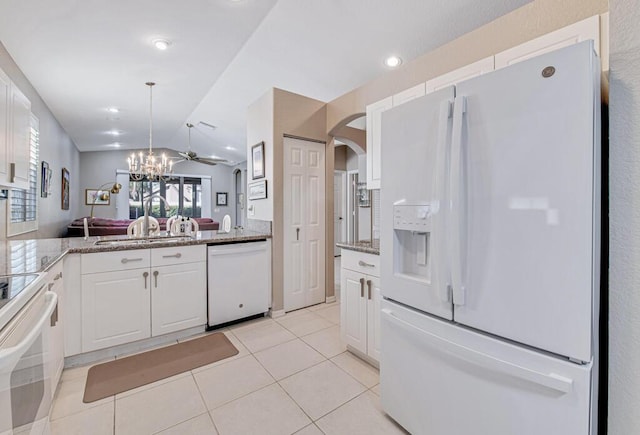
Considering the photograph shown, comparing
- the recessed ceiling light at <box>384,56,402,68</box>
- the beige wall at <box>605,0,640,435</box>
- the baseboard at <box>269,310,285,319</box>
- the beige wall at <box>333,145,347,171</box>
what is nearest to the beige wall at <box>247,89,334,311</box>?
the baseboard at <box>269,310,285,319</box>

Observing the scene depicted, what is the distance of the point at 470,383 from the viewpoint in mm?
1163

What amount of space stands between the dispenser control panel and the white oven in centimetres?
151

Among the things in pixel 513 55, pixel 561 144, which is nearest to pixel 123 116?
pixel 513 55

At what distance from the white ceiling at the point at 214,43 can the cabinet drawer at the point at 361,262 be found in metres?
2.19

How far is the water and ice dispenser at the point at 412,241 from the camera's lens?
1.36 m

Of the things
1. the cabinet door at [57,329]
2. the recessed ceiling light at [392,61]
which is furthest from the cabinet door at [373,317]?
the recessed ceiling light at [392,61]

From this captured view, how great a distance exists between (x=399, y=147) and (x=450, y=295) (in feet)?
2.56

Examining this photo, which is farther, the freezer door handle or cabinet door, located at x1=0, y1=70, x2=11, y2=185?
cabinet door, located at x1=0, y1=70, x2=11, y2=185

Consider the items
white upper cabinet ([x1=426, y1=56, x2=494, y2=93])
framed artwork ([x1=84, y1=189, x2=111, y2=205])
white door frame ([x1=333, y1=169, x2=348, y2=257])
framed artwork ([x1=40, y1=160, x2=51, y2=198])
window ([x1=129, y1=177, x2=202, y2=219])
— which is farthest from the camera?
window ([x1=129, y1=177, x2=202, y2=219])

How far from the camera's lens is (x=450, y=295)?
122 centimetres

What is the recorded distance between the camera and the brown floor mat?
189 cm

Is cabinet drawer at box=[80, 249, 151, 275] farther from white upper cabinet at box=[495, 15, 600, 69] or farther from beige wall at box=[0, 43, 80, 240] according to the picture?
white upper cabinet at box=[495, 15, 600, 69]

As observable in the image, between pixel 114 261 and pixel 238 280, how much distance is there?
1.08 metres

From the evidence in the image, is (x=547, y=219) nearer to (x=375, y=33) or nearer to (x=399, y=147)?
(x=399, y=147)
